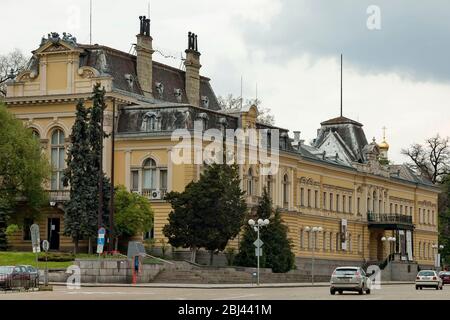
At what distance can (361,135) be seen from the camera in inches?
5113

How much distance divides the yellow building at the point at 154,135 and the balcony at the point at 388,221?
153 inches

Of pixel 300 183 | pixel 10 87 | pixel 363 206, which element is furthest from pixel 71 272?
pixel 363 206

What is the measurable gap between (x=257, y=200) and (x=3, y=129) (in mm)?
21806

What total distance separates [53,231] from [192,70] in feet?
65.8

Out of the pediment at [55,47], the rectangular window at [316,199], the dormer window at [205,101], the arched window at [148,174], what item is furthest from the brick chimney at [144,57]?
the rectangular window at [316,199]

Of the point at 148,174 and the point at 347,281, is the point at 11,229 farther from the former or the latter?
the point at 347,281

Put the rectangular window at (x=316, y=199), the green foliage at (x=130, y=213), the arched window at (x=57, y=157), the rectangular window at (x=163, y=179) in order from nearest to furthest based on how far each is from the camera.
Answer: the green foliage at (x=130, y=213), the rectangular window at (x=163, y=179), the arched window at (x=57, y=157), the rectangular window at (x=316, y=199)

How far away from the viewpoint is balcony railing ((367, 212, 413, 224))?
411 ft

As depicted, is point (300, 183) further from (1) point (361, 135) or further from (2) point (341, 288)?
(2) point (341, 288)

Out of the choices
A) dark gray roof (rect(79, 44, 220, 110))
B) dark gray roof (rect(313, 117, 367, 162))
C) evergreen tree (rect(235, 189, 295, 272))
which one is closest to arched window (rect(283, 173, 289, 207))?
dark gray roof (rect(79, 44, 220, 110))

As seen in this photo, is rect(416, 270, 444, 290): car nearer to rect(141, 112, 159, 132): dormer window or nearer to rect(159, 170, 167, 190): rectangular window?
rect(159, 170, 167, 190): rectangular window

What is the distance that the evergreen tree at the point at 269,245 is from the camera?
290ft

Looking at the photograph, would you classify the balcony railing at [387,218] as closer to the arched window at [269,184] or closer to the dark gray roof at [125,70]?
the arched window at [269,184]

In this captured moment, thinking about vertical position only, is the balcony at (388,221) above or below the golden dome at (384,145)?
below
